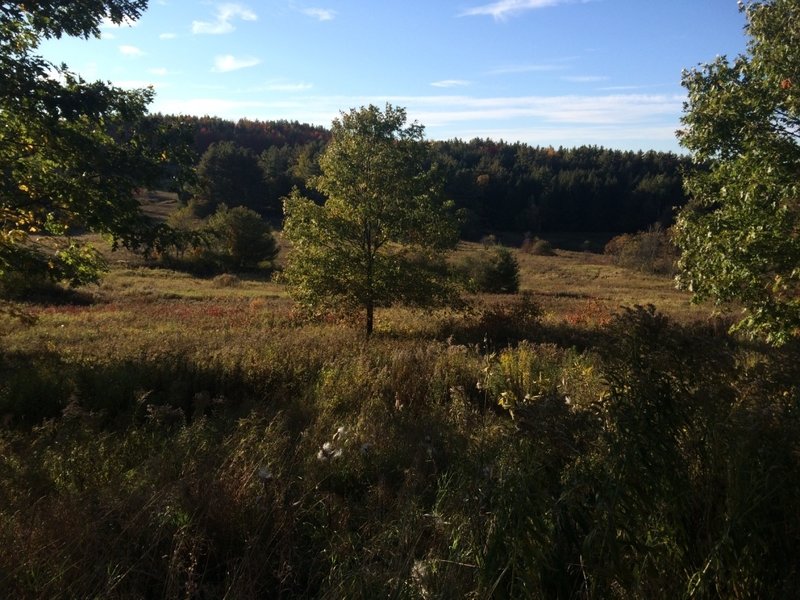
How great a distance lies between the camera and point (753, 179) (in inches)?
303

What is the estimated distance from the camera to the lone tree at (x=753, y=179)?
7.53 metres

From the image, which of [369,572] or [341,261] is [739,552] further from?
[341,261]

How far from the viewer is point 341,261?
14547 millimetres

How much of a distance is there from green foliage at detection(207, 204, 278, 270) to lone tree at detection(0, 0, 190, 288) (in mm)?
32395

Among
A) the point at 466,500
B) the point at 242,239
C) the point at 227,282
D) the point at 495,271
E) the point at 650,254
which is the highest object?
the point at 466,500

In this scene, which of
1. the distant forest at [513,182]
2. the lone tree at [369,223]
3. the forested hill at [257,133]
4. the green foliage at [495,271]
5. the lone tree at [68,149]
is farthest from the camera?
the forested hill at [257,133]

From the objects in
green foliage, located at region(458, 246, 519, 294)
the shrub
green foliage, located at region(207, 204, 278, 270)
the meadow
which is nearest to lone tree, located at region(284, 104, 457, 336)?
the meadow

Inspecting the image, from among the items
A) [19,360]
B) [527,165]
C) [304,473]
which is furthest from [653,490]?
[527,165]

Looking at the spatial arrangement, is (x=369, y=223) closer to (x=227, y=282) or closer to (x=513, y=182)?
(x=227, y=282)

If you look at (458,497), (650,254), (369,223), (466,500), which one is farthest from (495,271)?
(650,254)

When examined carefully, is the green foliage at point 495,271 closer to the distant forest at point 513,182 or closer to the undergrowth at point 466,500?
the undergrowth at point 466,500

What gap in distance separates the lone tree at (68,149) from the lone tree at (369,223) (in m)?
6.39

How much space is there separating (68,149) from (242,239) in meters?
34.0

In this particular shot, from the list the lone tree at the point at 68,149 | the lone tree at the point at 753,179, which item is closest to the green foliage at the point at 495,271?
the lone tree at the point at 753,179
